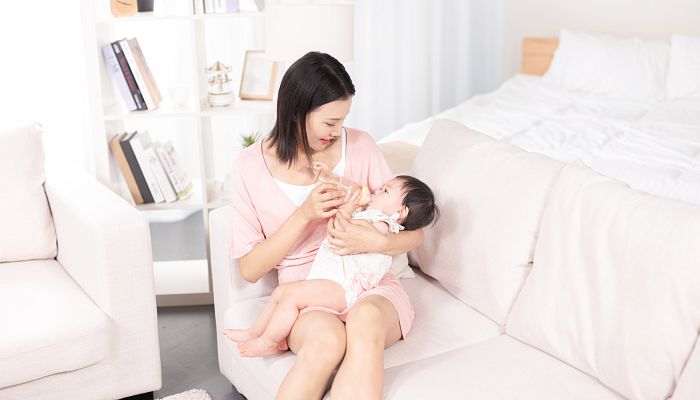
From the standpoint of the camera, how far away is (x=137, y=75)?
3.00 meters

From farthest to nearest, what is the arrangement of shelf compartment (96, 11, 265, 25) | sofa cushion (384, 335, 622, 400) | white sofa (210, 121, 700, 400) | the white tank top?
shelf compartment (96, 11, 265, 25), the white tank top, sofa cushion (384, 335, 622, 400), white sofa (210, 121, 700, 400)

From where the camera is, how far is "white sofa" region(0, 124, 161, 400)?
222 cm

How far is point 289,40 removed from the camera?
2.66 metres

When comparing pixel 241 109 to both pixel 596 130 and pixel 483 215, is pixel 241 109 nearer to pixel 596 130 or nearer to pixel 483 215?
pixel 483 215

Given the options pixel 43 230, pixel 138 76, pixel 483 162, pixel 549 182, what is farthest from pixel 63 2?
pixel 549 182

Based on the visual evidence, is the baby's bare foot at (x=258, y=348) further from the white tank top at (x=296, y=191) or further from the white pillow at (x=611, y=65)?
the white pillow at (x=611, y=65)

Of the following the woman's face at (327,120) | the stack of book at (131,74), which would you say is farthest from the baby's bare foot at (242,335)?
the stack of book at (131,74)

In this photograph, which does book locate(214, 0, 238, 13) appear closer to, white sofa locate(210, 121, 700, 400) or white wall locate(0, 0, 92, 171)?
white wall locate(0, 0, 92, 171)

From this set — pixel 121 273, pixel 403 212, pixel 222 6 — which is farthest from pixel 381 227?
pixel 222 6

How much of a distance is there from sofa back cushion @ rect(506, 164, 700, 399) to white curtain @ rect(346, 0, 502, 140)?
9.35ft

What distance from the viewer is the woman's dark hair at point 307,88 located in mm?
2129

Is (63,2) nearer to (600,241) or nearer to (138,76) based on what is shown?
(138,76)

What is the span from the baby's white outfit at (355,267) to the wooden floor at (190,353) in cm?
66

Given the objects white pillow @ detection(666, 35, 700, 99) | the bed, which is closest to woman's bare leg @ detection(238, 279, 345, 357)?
the bed
